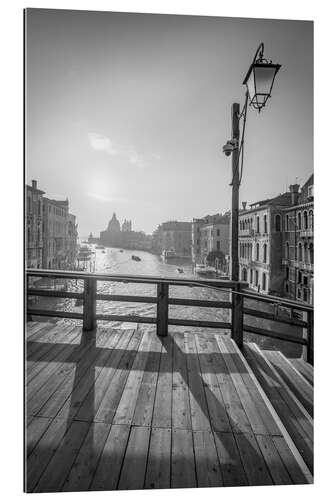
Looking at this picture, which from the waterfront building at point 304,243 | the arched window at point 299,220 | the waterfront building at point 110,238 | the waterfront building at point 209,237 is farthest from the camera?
the waterfront building at point 110,238

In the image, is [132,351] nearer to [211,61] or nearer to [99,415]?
[99,415]

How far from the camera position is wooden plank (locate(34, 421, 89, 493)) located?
1026mm

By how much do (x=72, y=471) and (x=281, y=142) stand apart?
2.48 metres

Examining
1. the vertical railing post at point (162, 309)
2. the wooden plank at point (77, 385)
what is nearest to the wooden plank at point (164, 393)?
the vertical railing post at point (162, 309)

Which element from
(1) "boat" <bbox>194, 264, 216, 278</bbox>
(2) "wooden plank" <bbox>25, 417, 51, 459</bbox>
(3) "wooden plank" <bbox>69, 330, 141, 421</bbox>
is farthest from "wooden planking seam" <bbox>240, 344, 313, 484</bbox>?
(1) "boat" <bbox>194, 264, 216, 278</bbox>

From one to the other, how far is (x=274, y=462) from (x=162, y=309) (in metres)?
1.50

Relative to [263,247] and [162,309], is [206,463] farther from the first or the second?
[263,247]

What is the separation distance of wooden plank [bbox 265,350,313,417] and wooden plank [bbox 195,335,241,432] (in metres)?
0.51

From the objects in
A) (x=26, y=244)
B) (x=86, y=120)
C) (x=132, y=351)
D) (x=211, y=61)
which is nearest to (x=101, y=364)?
(x=132, y=351)

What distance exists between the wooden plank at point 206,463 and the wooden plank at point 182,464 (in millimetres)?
26

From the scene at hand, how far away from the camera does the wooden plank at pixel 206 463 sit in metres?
1.07

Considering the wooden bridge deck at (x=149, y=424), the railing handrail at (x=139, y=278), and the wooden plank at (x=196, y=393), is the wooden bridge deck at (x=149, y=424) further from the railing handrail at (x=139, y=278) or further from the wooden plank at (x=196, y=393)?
the railing handrail at (x=139, y=278)

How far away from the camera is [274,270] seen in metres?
2.82

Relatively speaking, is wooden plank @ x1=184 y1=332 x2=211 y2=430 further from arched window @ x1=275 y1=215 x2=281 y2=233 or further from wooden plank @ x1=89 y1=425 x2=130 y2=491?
arched window @ x1=275 y1=215 x2=281 y2=233
